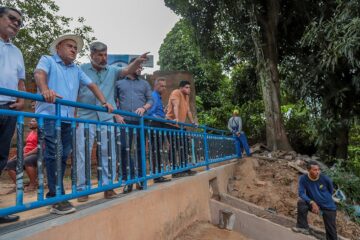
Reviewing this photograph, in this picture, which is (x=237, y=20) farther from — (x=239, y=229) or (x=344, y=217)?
(x=239, y=229)

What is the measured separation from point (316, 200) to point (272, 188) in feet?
7.99

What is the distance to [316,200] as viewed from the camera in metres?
5.54

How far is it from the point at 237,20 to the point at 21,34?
7.29m

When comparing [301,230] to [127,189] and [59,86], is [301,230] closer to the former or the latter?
[127,189]

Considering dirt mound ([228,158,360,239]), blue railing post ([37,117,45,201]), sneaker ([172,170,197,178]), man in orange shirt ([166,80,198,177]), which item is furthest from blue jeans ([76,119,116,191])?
dirt mound ([228,158,360,239])

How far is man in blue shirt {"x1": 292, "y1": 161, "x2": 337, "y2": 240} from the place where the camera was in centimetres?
543

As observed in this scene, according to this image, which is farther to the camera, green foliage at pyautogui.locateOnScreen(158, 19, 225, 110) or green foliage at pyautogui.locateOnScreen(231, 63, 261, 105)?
green foliage at pyautogui.locateOnScreen(158, 19, 225, 110)

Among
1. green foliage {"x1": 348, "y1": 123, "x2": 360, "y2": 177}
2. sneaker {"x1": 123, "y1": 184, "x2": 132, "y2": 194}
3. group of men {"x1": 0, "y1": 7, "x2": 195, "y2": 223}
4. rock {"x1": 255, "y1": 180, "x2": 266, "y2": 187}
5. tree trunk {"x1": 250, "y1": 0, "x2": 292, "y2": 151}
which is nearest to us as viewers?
→ group of men {"x1": 0, "y1": 7, "x2": 195, "y2": 223}

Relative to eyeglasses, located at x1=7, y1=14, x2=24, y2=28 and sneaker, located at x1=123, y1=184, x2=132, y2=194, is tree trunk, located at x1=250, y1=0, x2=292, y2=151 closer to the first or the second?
sneaker, located at x1=123, y1=184, x2=132, y2=194

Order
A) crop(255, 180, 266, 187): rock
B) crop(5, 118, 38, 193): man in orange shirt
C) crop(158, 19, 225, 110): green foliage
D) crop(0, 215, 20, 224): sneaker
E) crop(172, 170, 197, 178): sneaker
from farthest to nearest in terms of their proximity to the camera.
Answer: crop(158, 19, 225, 110): green foliage < crop(255, 180, 266, 187): rock < crop(172, 170, 197, 178): sneaker < crop(5, 118, 38, 193): man in orange shirt < crop(0, 215, 20, 224): sneaker

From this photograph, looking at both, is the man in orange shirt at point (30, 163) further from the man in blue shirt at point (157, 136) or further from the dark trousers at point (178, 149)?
the dark trousers at point (178, 149)

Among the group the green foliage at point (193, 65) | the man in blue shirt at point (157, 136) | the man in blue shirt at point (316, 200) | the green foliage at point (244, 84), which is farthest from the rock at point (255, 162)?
the green foliage at point (193, 65)

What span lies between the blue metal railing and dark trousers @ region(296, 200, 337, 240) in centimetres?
187

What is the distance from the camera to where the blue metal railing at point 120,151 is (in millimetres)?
2097
